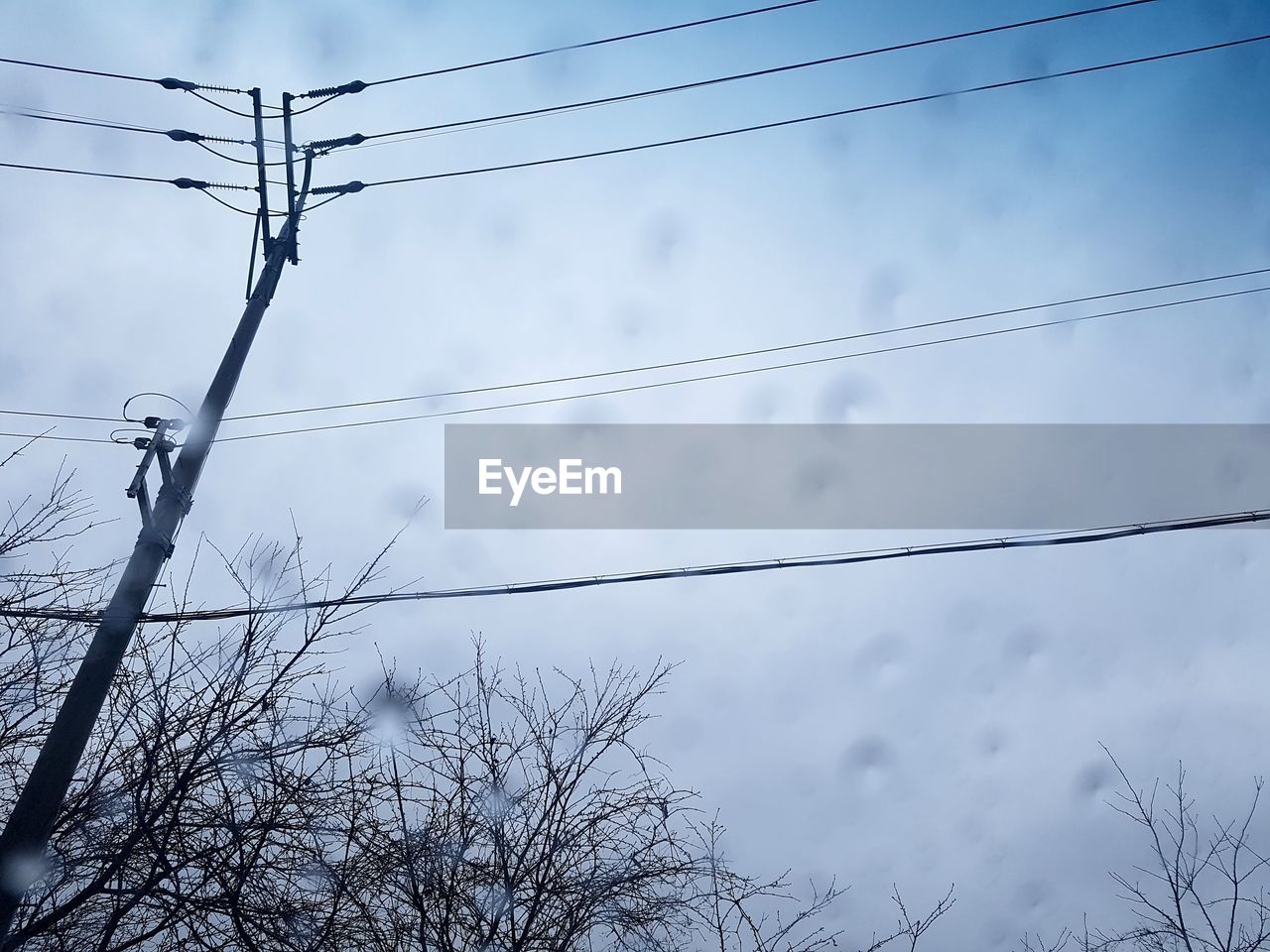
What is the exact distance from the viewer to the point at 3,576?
26.2ft

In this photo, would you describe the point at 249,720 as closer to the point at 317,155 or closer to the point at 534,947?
the point at 534,947

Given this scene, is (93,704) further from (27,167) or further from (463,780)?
(27,167)

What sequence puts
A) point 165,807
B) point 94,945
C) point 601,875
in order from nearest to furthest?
point 165,807, point 94,945, point 601,875

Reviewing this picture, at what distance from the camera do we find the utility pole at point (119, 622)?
5.09 meters

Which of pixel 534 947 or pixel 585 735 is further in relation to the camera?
pixel 585 735

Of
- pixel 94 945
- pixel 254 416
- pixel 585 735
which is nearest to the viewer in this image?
pixel 94 945

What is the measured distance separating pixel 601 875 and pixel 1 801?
190 inches

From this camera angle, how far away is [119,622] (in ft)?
18.0

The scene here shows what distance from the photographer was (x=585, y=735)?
30.7 ft

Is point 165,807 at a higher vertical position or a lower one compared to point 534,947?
higher

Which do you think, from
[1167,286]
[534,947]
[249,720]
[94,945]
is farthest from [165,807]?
[1167,286]

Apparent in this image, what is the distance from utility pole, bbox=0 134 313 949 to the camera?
509 cm

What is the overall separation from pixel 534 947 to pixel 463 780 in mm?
1499

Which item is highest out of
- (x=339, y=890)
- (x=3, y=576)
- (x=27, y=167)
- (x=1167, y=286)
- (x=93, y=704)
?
(x=27, y=167)
